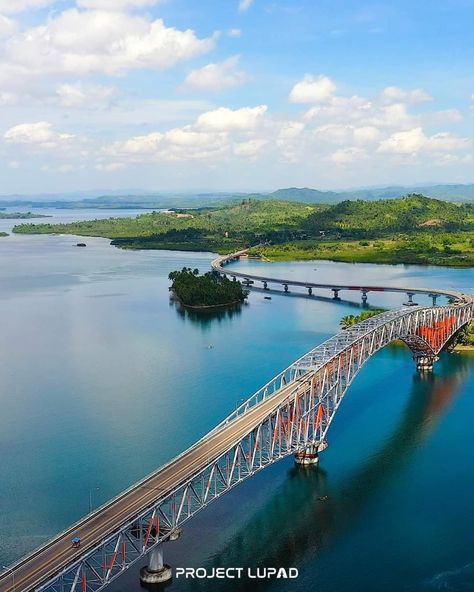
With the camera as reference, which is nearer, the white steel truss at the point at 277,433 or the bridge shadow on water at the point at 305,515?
the white steel truss at the point at 277,433

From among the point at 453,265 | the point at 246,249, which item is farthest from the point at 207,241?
the point at 453,265

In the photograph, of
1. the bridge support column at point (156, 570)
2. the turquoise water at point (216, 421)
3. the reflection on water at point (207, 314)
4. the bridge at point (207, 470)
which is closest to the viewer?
the bridge at point (207, 470)

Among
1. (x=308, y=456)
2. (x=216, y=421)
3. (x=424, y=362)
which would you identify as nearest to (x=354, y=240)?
(x=424, y=362)

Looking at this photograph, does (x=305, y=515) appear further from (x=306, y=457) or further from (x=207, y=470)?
(x=207, y=470)

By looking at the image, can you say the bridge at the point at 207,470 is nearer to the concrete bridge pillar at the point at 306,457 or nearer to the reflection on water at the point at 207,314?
the concrete bridge pillar at the point at 306,457

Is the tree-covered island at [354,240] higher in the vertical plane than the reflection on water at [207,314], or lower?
higher

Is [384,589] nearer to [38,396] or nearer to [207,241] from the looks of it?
[38,396]

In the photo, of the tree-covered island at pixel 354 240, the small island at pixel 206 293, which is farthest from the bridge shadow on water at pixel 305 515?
the tree-covered island at pixel 354 240

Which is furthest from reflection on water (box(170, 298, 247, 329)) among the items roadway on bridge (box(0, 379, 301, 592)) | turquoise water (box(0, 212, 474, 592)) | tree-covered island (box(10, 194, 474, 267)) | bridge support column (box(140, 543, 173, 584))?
tree-covered island (box(10, 194, 474, 267))
